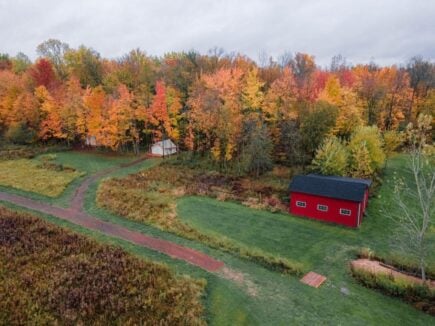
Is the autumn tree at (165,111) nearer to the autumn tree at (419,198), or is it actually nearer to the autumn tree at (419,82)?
the autumn tree at (419,198)

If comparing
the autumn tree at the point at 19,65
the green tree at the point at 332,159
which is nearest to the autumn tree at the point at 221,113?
the green tree at the point at 332,159

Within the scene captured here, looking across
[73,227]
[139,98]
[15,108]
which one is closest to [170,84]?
[139,98]

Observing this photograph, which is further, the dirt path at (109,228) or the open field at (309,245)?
the dirt path at (109,228)

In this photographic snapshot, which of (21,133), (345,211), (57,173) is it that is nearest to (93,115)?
(57,173)

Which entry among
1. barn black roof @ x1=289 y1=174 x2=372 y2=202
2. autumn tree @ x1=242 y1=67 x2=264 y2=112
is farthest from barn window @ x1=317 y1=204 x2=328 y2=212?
autumn tree @ x1=242 y1=67 x2=264 y2=112

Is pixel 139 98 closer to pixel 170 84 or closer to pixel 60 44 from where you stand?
pixel 170 84

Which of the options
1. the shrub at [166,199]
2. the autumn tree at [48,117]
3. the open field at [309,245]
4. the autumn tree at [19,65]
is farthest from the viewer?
the autumn tree at [19,65]
